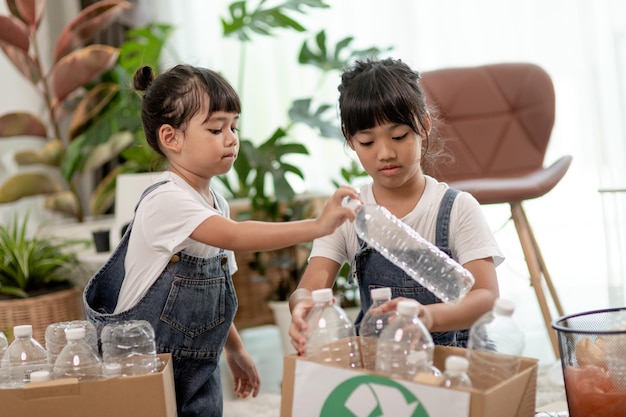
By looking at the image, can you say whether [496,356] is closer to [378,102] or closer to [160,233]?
[378,102]

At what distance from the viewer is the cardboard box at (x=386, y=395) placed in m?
1.16

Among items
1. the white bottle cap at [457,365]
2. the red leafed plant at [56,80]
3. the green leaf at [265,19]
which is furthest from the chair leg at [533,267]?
the red leafed plant at [56,80]

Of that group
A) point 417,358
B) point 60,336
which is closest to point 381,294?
point 417,358

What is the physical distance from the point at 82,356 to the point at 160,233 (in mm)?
303

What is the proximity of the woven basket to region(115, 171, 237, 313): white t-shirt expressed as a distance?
5.40ft

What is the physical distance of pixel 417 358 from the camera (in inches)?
50.5

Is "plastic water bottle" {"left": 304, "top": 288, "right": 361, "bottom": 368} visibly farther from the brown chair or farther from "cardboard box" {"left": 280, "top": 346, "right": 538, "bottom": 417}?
the brown chair

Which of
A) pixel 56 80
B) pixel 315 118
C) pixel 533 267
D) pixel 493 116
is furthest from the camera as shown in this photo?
pixel 56 80

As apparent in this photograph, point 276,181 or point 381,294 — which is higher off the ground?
point 276,181

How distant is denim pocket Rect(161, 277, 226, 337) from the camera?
1.76 meters

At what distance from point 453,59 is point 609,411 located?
9.75 ft

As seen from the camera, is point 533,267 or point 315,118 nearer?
point 533,267

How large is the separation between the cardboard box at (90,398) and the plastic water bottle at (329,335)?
0.26m

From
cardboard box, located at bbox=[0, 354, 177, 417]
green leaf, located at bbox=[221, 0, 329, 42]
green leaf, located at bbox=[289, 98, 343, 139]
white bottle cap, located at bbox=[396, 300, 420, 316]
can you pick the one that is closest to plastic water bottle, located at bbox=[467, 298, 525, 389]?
white bottle cap, located at bbox=[396, 300, 420, 316]
